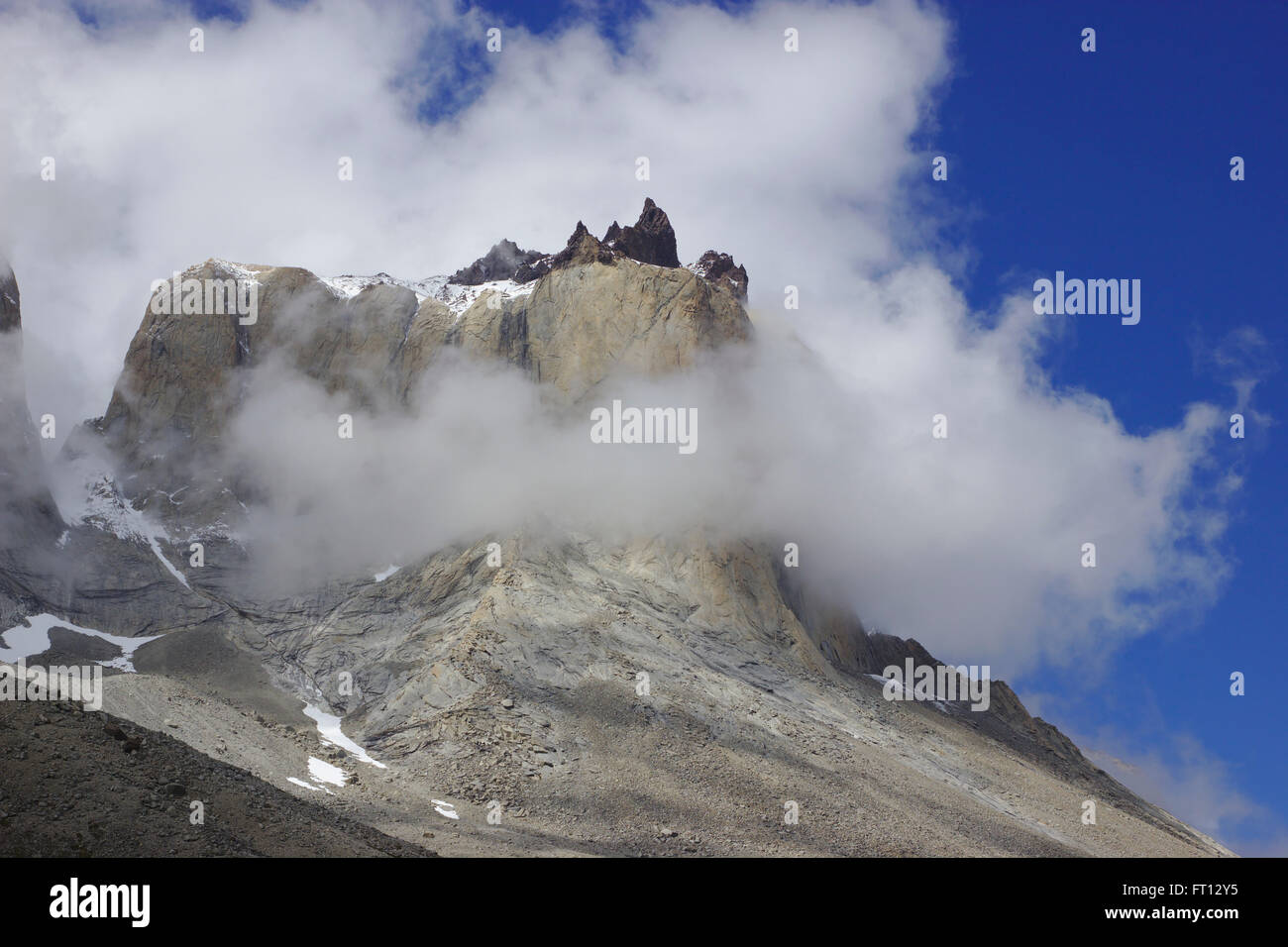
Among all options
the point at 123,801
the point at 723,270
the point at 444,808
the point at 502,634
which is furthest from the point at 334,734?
the point at 723,270

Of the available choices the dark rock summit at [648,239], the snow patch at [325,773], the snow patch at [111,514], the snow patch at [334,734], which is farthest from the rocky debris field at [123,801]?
the dark rock summit at [648,239]

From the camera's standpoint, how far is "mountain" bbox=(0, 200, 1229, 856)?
Result: 187 ft

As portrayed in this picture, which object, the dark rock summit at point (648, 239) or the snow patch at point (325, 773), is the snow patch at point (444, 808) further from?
the dark rock summit at point (648, 239)

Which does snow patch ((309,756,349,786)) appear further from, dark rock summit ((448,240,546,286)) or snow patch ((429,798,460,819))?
dark rock summit ((448,240,546,286))

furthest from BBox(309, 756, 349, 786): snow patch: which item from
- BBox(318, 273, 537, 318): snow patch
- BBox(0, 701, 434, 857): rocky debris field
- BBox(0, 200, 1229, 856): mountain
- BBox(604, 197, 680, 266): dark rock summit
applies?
BBox(604, 197, 680, 266): dark rock summit

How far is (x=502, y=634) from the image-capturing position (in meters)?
74.2

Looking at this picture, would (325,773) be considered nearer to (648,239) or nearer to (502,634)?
(502,634)

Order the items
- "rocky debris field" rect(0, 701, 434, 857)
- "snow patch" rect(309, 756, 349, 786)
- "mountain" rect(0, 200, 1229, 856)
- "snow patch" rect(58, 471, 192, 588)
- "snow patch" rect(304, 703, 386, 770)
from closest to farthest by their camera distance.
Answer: "rocky debris field" rect(0, 701, 434, 857)
"snow patch" rect(309, 756, 349, 786)
"mountain" rect(0, 200, 1229, 856)
"snow patch" rect(304, 703, 386, 770)
"snow patch" rect(58, 471, 192, 588)

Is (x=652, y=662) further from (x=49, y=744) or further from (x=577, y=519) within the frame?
(x=49, y=744)

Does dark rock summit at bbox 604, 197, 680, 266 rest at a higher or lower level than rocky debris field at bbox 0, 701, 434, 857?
higher

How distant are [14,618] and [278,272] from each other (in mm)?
56870

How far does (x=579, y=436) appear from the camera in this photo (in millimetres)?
103875

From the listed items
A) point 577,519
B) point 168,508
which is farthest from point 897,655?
point 168,508

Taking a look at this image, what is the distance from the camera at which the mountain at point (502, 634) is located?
5709cm
